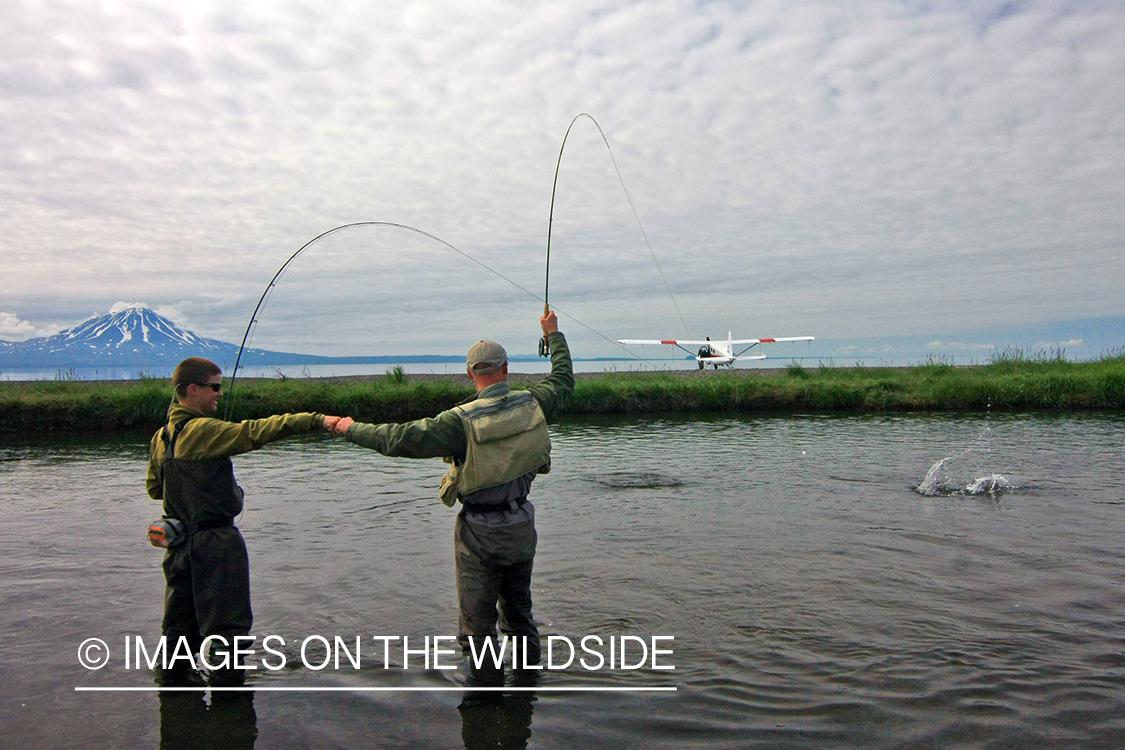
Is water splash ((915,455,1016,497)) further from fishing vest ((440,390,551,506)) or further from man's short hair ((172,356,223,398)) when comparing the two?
man's short hair ((172,356,223,398))

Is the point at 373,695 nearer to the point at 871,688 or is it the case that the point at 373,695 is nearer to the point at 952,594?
the point at 871,688

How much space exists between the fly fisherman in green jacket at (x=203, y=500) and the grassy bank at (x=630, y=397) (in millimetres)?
17677

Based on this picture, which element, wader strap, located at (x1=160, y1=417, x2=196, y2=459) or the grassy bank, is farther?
the grassy bank

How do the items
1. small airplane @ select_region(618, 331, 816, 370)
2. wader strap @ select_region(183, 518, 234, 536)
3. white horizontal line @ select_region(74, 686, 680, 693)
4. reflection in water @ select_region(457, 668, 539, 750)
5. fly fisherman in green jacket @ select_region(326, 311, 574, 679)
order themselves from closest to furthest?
1. reflection in water @ select_region(457, 668, 539, 750)
2. fly fisherman in green jacket @ select_region(326, 311, 574, 679)
3. wader strap @ select_region(183, 518, 234, 536)
4. white horizontal line @ select_region(74, 686, 680, 693)
5. small airplane @ select_region(618, 331, 816, 370)

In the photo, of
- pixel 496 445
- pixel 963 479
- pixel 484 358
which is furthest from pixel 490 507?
pixel 963 479

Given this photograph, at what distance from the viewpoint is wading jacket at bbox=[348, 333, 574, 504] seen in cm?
405

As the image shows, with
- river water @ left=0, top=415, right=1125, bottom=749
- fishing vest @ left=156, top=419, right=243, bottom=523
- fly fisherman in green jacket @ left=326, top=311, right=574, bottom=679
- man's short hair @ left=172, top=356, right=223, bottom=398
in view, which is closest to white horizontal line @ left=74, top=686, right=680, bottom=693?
river water @ left=0, top=415, right=1125, bottom=749

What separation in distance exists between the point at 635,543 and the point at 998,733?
471cm

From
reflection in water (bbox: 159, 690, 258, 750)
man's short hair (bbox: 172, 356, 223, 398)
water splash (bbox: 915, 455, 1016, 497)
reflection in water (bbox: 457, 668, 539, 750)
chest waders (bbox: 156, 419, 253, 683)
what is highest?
man's short hair (bbox: 172, 356, 223, 398)

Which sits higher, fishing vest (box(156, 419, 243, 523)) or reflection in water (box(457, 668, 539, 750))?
fishing vest (box(156, 419, 243, 523))

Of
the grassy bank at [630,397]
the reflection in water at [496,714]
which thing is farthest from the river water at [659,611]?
the grassy bank at [630,397]

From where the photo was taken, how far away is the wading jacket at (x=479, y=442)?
13.3 feet

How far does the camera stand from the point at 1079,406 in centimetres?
2277

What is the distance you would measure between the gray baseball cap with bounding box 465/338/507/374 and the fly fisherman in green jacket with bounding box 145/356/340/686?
2.79 feet
